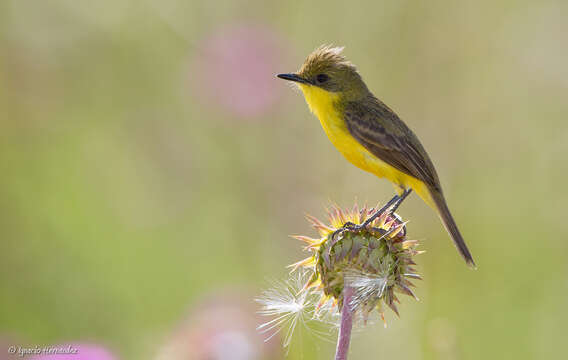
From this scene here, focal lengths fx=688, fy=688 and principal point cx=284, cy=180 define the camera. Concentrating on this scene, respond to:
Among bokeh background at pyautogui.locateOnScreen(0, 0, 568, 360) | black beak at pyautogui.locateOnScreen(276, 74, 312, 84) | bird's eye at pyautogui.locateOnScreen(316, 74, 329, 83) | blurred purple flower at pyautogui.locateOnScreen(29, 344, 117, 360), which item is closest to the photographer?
blurred purple flower at pyautogui.locateOnScreen(29, 344, 117, 360)

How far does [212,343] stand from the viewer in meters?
4.78

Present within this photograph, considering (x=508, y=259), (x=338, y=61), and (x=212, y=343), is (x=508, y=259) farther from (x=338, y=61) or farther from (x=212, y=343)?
(x=212, y=343)

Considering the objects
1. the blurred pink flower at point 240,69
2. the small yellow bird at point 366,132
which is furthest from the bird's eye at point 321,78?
the blurred pink flower at point 240,69

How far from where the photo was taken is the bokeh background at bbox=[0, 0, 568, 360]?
675cm

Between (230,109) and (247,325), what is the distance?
270 centimetres

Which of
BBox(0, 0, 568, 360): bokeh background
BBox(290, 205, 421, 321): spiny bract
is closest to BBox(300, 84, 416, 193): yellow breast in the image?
BBox(0, 0, 568, 360): bokeh background

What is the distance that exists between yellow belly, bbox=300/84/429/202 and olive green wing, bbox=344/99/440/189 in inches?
2.0

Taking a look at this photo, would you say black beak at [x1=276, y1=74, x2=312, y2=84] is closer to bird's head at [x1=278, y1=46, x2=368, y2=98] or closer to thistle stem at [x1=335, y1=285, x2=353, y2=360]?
bird's head at [x1=278, y1=46, x2=368, y2=98]

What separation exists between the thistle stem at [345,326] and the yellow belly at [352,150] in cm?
207

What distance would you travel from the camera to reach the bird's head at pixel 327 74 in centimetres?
582

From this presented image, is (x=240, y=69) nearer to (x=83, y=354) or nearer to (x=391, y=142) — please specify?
(x=391, y=142)

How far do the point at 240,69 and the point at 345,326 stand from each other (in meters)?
4.32

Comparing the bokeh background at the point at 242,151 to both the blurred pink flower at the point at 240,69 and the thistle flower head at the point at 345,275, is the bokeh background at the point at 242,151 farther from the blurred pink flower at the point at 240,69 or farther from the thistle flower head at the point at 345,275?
the thistle flower head at the point at 345,275

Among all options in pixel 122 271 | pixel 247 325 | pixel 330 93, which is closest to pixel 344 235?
pixel 247 325
